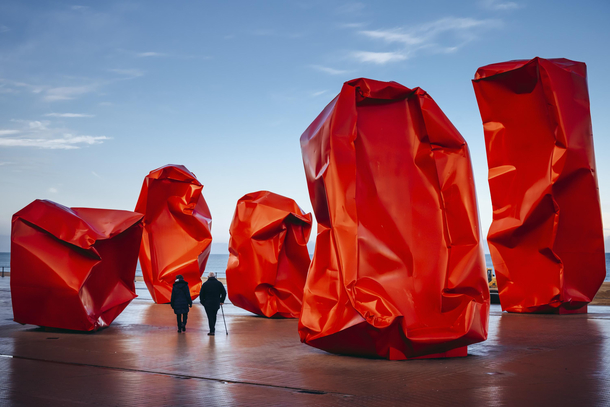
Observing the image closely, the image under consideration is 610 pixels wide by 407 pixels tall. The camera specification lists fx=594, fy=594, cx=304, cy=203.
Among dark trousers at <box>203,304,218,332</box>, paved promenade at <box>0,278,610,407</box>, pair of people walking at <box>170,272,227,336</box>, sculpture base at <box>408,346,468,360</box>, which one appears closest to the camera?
paved promenade at <box>0,278,610,407</box>

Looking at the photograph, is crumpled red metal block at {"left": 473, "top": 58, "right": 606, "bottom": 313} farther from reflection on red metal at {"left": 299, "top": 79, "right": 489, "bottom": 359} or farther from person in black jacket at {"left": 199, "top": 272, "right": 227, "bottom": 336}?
person in black jacket at {"left": 199, "top": 272, "right": 227, "bottom": 336}

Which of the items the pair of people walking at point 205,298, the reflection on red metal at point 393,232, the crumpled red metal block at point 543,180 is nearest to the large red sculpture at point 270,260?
the pair of people walking at point 205,298

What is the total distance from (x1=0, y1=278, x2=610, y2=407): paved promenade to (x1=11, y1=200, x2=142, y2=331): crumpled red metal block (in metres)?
0.48

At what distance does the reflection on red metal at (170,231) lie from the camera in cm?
2284

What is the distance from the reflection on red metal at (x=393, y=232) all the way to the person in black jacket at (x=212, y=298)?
4.26m

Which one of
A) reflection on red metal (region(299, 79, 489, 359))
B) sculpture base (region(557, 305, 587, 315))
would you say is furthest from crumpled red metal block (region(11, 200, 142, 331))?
sculpture base (region(557, 305, 587, 315))

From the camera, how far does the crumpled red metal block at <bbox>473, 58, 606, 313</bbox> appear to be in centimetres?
1706

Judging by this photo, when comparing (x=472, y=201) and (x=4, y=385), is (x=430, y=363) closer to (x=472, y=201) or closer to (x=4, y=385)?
(x=472, y=201)

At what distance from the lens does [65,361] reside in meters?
9.85

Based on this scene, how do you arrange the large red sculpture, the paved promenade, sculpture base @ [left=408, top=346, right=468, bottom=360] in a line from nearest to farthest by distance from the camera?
the paved promenade
sculpture base @ [left=408, top=346, right=468, bottom=360]
the large red sculpture

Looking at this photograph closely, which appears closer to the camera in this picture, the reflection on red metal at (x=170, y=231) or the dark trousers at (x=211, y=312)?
the dark trousers at (x=211, y=312)

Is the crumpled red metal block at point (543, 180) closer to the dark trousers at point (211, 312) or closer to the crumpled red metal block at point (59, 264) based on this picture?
the dark trousers at point (211, 312)

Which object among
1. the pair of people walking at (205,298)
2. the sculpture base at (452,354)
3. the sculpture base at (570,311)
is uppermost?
the pair of people walking at (205,298)

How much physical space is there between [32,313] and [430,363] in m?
9.15
